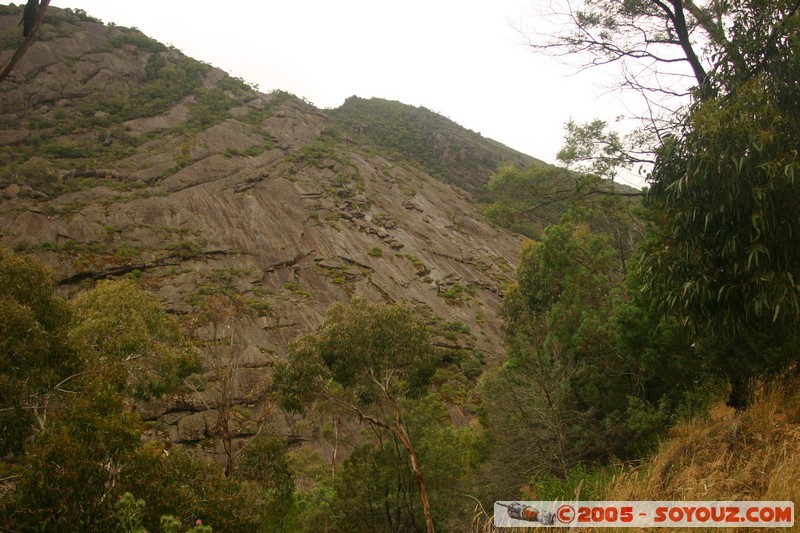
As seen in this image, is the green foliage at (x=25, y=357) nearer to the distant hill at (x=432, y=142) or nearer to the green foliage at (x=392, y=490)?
the green foliage at (x=392, y=490)

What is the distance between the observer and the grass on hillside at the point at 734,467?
4312mm

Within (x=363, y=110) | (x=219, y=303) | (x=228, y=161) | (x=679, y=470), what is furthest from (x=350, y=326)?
(x=363, y=110)

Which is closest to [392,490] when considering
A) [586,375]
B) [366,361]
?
[366,361]

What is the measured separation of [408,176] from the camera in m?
60.3

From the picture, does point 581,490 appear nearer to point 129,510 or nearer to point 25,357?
point 129,510

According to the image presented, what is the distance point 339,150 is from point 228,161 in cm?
1512

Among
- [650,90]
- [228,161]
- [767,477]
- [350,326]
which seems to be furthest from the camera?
[228,161]

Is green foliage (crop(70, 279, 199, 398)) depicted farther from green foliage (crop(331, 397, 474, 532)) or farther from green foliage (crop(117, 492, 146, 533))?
green foliage (crop(117, 492, 146, 533))

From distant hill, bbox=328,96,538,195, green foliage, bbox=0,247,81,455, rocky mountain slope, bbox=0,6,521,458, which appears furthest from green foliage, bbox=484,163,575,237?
distant hill, bbox=328,96,538,195

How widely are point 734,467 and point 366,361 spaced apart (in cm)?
890

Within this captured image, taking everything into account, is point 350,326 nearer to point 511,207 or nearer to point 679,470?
point 511,207

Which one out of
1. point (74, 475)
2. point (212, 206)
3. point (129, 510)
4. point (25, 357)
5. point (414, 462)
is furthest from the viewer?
point (212, 206)

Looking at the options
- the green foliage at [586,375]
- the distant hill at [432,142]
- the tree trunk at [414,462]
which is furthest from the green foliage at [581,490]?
the distant hill at [432,142]

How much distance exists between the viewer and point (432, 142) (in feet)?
266
